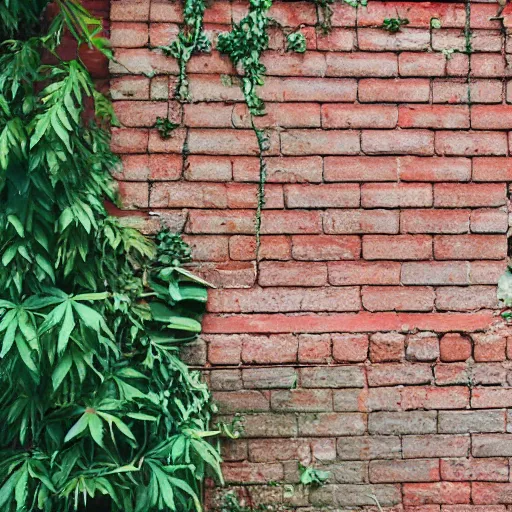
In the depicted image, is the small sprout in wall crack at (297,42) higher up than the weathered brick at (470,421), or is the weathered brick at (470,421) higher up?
the small sprout in wall crack at (297,42)

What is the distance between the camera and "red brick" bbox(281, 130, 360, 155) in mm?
2455

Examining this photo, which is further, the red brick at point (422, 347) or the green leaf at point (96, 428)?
the red brick at point (422, 347)

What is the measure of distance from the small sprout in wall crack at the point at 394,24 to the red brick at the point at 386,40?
14 mm

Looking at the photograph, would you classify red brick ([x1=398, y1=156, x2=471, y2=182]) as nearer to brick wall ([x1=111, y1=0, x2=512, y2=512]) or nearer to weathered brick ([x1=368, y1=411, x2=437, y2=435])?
brick wall ([x1=111, y1=0, x2=512, y2=512])

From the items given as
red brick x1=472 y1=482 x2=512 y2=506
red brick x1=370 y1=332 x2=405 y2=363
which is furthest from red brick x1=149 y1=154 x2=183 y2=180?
red brick x1=472 y1=482 x2=512 y2=506

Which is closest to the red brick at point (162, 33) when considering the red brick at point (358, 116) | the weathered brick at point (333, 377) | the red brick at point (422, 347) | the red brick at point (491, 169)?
the red brick at point (358, 116)

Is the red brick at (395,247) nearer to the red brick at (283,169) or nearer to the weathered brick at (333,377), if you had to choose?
the red brick at (283,169)

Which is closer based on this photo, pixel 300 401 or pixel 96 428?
pixel 96 428

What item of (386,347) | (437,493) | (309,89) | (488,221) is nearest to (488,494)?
(437,493)

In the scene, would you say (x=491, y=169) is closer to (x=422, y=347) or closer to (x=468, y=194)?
(x=468, y=194)

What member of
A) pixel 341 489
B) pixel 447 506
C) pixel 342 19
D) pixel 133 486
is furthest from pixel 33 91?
pixel 447 506

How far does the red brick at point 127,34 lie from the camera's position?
2410mm

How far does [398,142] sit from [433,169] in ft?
0.60

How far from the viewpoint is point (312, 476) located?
2.40 m
